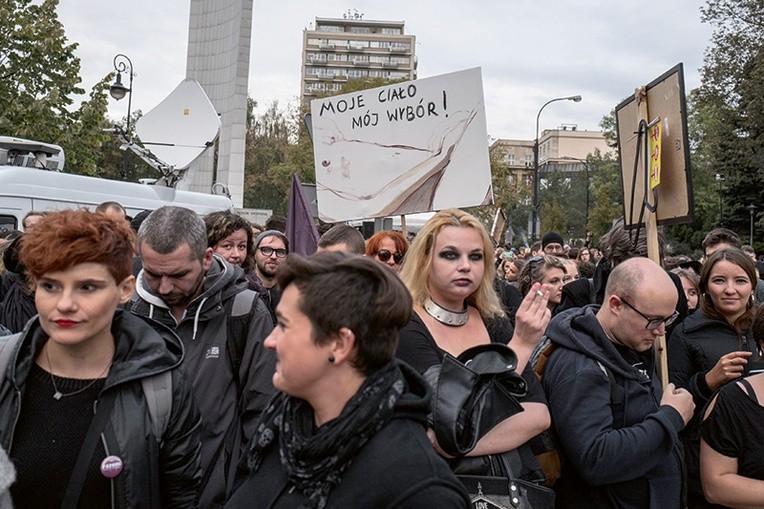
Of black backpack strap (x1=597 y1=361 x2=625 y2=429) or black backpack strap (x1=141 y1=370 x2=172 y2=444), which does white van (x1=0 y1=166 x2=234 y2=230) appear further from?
black backpack strap (x1=597 y1=361 x2=625 y2=429)

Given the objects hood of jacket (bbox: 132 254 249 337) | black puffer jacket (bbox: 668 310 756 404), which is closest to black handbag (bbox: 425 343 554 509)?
hood of jacket (bbox: 132 254 249 337)

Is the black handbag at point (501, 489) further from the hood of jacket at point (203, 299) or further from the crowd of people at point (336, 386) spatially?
the hood of jacket at point (203, 299)

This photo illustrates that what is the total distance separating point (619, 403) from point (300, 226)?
3933 millimetres

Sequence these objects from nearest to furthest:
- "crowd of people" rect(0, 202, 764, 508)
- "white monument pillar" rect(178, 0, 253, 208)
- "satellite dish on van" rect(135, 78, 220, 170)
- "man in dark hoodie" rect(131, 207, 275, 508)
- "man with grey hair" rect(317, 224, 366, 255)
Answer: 1. "crowd of people" rect(0, 202, 764, 508)
2. "man in dark hoodie" rect(131, 207, 275, 508)
3. "man with grey hair" rect(317, 224, 366, 255)
4. "satellite dish on van" rect(135, 78, 220, 170)
5. "white monument pillar" rect(178, 0, 253, 208)

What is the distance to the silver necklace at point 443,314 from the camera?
10.4 feet

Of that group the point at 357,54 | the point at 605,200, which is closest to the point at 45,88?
the point at 605,200

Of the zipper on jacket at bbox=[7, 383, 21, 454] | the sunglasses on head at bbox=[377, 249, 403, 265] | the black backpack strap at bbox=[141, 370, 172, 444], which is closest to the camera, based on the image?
the zipper on jacket at bbox=[7, 383, 21, 454]

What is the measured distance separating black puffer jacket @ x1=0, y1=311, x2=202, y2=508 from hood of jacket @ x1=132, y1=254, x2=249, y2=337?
0.69m

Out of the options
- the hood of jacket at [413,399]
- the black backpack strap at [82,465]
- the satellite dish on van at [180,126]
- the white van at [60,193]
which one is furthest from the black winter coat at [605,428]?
the satellite dish on van at [180,126]

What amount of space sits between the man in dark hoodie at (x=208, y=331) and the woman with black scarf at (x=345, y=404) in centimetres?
129

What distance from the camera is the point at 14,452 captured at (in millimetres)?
2420

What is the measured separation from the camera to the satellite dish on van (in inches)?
611

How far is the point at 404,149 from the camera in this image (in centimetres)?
635

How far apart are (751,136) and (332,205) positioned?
2916 cm
